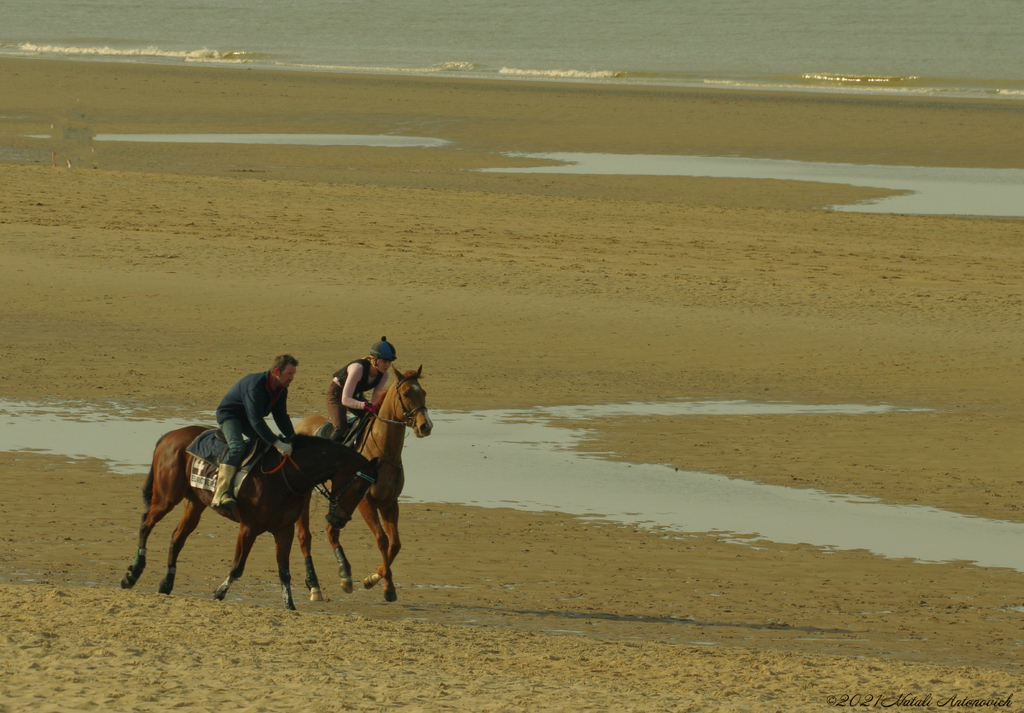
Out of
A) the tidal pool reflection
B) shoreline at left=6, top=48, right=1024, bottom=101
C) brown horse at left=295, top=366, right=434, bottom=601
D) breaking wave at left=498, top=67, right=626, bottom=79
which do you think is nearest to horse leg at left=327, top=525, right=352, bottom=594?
brown horse at left=295, top=366, right=434, bottom=601

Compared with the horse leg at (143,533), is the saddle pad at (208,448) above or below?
above

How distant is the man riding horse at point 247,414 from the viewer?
10875 mm

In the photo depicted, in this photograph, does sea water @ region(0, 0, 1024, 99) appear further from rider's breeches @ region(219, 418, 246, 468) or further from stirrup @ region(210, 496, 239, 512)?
stirrup @ region(210, 496, 239, 512)

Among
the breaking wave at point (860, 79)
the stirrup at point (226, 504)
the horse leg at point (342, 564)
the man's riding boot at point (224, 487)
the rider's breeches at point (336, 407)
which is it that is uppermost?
the breaking wave at point (860, 79)

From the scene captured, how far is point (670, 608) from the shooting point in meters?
11.3

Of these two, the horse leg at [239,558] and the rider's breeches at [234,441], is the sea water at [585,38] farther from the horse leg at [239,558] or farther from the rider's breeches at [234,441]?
the horse leg at [239,558]

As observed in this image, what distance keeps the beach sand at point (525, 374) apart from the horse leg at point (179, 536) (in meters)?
0.48

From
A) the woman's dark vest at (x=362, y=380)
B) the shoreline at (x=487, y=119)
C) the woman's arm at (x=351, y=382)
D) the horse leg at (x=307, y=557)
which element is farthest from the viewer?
the shoreline at (x=487, y=119)

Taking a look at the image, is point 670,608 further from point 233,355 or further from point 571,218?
point 571,218

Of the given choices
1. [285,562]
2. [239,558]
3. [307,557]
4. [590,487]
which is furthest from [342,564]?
[590,487]

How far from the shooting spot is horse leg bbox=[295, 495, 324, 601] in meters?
11.5

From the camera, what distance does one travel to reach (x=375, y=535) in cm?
1184

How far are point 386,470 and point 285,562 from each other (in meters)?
1.32

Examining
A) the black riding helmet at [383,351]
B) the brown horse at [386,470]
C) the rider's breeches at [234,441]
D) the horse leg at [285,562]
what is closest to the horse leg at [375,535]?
the brown horse at [386,470]
